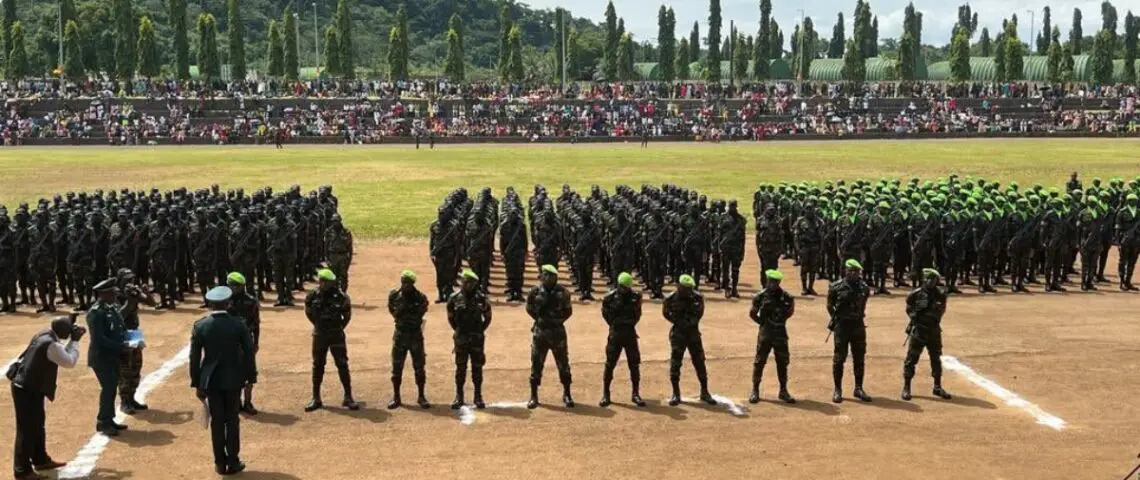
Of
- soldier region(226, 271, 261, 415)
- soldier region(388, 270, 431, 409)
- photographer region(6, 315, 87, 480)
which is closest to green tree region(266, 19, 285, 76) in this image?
soldier region(226, 271, 261, 415)

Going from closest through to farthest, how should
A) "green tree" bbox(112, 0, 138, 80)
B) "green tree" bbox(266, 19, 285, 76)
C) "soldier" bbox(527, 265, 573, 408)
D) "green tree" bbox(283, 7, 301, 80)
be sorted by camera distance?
1. "soldier" bbox(527, 265, 573, 408)
2. "green tree" bbox(112, 0, 138, 80)
3. "green tree" bbox(266, 19, 285, 76)
4. "green tree" bbox(283, 7, 301, 80)

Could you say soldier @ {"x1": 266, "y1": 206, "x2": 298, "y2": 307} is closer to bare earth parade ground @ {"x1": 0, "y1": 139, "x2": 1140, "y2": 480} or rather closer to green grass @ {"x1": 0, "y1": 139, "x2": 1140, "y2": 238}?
bare earth parade ground @ {"x1": 0, "y1": 139, "x2": 1140, "y2": 480}

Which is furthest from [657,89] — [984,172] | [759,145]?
[984,172]

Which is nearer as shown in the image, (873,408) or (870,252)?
(873,408)

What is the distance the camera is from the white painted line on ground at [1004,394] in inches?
465

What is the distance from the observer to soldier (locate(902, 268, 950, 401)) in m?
12.8

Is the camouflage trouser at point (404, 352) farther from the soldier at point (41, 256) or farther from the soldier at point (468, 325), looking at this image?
the soldier at point (41, 256)

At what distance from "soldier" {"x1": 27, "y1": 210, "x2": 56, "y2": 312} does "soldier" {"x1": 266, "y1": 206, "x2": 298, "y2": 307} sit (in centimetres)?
357

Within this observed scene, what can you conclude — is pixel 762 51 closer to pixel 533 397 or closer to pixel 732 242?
pixel 732 242

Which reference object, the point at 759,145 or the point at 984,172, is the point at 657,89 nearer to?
the point at 759,145

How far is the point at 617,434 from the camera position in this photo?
11.4 meters

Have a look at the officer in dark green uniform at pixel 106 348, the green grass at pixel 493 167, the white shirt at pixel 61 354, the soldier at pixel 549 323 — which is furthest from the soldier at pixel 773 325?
the green grass at pixel 493 167

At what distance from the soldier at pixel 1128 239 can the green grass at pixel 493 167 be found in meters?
13.8

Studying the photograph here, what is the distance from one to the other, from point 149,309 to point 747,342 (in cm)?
1052
